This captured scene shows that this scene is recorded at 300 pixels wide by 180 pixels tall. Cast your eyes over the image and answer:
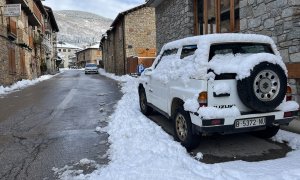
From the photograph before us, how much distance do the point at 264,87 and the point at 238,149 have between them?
4.02 ft

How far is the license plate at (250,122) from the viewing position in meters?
4.48

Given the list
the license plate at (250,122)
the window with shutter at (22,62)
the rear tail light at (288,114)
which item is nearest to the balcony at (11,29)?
the window with shutter at (22,62)

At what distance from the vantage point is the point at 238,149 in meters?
5.03

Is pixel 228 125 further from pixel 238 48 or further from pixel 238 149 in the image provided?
pixel 238 48

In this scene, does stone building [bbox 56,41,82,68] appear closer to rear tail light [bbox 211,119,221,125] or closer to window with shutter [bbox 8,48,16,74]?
window with shutter [bbox 8,48,16,74]

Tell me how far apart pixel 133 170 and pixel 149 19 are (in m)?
27.7

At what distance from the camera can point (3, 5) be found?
779 inches

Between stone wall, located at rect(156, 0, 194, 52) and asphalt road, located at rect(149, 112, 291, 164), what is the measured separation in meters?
7.49

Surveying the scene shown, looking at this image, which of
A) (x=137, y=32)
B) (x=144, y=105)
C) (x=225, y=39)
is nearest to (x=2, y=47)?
(x=137, y=32)

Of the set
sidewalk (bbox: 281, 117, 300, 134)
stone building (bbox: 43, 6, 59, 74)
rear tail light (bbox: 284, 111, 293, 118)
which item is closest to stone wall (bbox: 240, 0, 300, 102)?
sidewalk (bbox: 281, 117, 300, 134)

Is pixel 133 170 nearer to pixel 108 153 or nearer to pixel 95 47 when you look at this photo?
pixel 108 153

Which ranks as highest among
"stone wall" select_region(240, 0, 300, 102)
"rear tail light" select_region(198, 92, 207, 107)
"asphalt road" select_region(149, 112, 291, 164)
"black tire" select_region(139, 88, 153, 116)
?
"stone wall" select_region(240, 0, 300, 102)

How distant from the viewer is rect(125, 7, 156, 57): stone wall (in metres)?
29.7

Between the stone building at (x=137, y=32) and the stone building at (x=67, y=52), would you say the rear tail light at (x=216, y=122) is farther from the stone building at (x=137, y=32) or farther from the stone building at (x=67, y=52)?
the stone building at (x=67, y=52)
